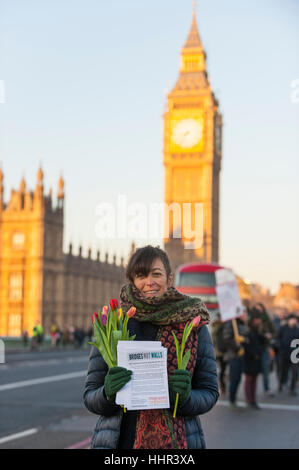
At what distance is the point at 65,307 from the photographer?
62562 mm

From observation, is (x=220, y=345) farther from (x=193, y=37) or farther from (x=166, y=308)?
(x=193, y=37)

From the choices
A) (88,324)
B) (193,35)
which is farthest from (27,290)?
(193,35)

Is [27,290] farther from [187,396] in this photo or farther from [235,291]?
[187,396]

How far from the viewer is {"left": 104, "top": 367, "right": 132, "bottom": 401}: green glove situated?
2.79 m

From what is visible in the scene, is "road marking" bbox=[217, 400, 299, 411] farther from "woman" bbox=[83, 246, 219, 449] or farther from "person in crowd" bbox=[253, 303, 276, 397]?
"woman" bbox=[83, 246, 219, 449]

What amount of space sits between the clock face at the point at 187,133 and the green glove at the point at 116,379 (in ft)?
364

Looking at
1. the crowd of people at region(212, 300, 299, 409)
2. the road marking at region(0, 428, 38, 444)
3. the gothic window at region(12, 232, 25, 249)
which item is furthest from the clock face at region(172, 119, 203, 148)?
the road marking at region(0, 428, 38, 444)

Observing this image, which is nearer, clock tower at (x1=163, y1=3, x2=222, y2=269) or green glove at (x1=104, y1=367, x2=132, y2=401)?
green glove at (x1=104, y1=367, x2=132, y2=401)

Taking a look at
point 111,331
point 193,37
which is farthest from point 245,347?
point 193,37

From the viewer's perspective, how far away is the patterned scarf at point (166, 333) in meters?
2.86

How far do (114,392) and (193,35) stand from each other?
135701mm

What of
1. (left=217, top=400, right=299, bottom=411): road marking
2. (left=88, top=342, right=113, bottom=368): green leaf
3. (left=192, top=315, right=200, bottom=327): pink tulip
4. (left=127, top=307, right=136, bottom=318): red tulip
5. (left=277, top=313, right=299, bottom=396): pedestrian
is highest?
(left=127, top=307, right=136, bottom=318): red tulip

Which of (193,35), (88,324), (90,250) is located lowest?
(88,324)
